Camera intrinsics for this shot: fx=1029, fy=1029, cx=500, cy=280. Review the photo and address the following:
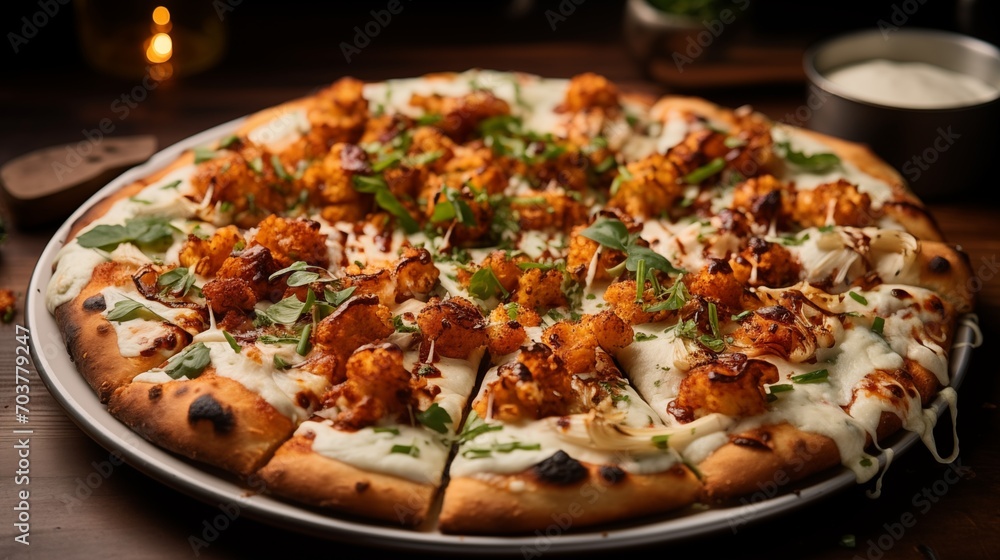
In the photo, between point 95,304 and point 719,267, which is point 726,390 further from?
point 95,304

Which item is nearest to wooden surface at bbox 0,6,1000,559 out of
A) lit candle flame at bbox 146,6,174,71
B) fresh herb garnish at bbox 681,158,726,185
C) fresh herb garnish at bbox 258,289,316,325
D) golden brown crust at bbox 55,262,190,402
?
golden brown crust at bbox 55,262,190,402

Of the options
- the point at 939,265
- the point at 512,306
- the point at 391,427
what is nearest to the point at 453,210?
the point at 512,306

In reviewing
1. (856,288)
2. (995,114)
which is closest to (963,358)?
(856,288)

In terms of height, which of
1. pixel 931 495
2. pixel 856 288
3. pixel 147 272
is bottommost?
pixel 931 495

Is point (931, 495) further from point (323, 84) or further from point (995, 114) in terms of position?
point (323, 84)

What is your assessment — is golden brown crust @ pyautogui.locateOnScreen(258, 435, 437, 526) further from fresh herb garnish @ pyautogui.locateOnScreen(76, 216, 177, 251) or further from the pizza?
fresh herb garnish @ pyautogui.locateOnScreen(76, 216, 177, 251)

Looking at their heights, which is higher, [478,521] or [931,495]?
[478,521]

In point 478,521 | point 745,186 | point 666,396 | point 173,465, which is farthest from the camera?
point 745,186
